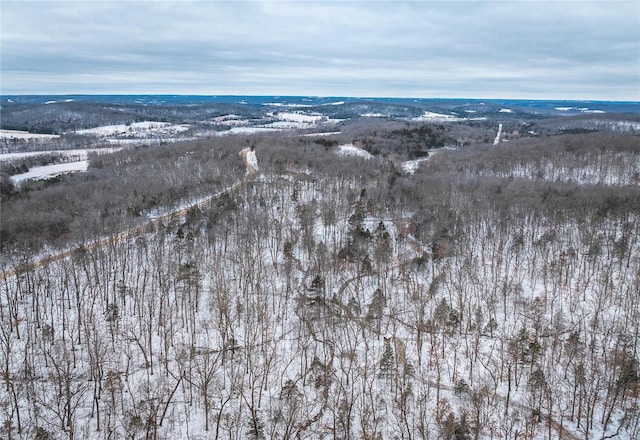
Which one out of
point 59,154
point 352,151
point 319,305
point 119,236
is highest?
point 352,151

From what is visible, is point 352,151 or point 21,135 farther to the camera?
point 21,135

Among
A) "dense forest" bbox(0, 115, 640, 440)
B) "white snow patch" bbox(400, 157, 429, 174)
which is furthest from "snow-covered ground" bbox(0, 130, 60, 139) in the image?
"white snow patch" bbox(400, 157, 429, 174)

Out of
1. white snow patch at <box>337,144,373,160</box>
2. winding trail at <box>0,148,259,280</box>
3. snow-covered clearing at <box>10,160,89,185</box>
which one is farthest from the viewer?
white snow patch at <box>337,144,373,160</box>

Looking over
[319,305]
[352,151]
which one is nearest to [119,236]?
[319,305]

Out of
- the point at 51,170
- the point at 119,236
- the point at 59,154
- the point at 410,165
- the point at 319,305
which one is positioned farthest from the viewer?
the point at 59,154

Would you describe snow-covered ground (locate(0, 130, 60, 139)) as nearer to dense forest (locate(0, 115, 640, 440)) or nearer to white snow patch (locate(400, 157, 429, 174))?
dense forest (locate(0, 115, 640, 440))

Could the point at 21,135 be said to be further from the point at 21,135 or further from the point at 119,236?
the point at 119,236

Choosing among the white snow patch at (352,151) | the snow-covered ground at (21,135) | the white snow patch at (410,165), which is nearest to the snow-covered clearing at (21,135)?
the snow-covered ground at (21,135)

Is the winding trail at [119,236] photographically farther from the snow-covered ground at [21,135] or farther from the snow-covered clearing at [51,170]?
the snow-covered ground at [21,135]

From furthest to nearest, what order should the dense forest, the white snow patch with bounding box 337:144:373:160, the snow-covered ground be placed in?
the snow-covered ground → the white snow patch with bounding box 337:144:373:160 → the dense forest
